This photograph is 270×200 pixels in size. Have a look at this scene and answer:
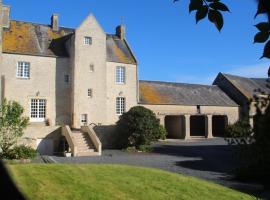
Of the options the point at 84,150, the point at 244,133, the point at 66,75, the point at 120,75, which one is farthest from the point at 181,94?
the point at 244,133

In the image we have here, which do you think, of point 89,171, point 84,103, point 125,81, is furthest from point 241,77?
point 89,171

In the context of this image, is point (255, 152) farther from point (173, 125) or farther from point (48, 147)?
point (173, 125)

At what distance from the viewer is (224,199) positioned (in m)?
16.3

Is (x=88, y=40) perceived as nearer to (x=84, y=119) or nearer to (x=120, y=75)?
(x=120, y=75)

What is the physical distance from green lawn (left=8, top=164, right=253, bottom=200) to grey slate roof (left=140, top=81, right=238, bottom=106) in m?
22.5

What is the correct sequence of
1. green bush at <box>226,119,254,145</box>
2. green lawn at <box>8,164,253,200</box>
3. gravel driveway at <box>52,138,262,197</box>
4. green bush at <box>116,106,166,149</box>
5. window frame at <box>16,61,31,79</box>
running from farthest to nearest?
window frame at <box>16,61,31,79</box>
green bush at <box>116,106,166,149</box>
gravel driveway at <box>52,138,262,197</box>
green lawn at <box>8,164,253,200</box>
green bush at <box>226,119,254,145</box>

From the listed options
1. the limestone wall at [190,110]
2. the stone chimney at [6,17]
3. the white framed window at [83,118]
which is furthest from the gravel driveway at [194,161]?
the stone chimney at [6,17]

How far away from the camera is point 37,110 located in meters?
35.2

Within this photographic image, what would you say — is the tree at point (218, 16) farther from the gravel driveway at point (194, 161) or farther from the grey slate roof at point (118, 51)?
the grey slate roof at point (118, 51)

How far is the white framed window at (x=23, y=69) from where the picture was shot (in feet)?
114

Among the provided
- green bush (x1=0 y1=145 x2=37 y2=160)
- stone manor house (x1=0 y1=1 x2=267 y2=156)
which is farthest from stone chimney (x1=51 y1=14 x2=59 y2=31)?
green bush (x1=0 y1=145 x2=37 y2=160)

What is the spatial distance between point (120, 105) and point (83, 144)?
29.5 ft

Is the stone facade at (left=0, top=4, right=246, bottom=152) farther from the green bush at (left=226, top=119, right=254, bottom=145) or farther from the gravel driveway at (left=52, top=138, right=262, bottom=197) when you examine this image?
the green bush at (left=226, top=119, right=254, bottom=145)

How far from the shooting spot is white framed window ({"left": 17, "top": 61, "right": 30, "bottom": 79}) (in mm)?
34625
